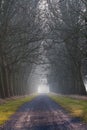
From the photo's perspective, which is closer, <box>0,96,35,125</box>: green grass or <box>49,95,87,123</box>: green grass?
<box>0,96,35,125</box>: green grass

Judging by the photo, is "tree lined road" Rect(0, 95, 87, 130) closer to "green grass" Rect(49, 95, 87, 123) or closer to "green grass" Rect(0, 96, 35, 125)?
"green grass" Rect(0, 96, 35, 125)

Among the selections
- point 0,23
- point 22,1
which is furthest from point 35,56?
point 22,1

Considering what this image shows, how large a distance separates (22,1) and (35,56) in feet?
53.4

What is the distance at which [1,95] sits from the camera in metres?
46.7

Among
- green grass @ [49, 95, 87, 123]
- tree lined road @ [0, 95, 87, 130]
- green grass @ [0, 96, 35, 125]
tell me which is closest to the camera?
tree lined road @ [0, 95, 87, 130]

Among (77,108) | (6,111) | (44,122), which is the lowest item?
(77,108)

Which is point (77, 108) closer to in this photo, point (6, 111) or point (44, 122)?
point (6, 111)

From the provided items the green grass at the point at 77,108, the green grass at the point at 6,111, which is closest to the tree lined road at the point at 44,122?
the green grass at the point at 6,111

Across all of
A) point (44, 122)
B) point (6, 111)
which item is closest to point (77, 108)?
point (6, 111)

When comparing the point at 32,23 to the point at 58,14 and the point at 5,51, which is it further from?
the point at 5,51

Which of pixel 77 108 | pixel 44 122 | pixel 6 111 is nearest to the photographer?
pixel 44 122

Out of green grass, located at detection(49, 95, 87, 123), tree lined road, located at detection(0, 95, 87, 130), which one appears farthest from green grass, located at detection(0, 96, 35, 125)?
green grass, located at detection(49, 95, 87, 123)

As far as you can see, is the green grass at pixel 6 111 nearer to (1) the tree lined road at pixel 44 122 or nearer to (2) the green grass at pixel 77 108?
(1) the tree lined road at pixel 44 122

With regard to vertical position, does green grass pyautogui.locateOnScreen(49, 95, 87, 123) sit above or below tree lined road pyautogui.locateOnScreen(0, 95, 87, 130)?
below
